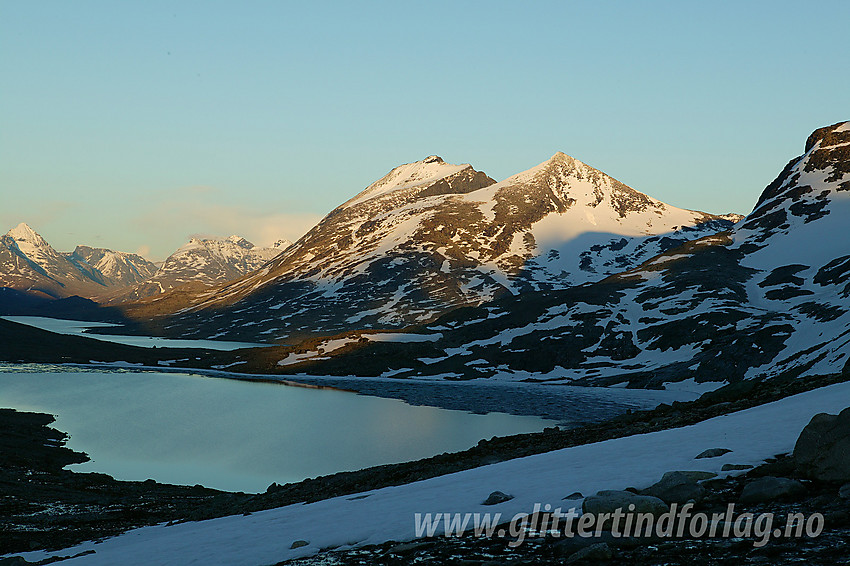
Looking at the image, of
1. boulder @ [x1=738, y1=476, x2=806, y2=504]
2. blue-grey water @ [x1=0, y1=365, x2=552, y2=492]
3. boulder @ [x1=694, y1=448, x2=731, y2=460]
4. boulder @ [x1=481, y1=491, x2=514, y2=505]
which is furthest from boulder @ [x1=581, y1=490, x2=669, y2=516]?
blue-grey water @ [x1=0, y1=365, x2=552, y2=492]

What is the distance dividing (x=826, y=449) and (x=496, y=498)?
8.04 metres

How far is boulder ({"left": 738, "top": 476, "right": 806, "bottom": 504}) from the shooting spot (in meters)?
14.8

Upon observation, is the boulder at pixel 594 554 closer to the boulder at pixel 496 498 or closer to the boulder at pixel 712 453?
the boulder at pixel 496 498

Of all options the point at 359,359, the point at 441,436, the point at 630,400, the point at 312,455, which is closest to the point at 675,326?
the point at 630,400

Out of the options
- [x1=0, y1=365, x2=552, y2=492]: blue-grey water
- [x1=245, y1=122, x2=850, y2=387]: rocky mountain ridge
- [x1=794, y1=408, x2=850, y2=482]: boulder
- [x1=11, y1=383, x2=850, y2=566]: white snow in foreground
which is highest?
[x1=245, y1=122, x2=850, y2=387]: rocky mountain ridge

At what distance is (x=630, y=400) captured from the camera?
112750mm

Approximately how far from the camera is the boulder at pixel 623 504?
14.6m

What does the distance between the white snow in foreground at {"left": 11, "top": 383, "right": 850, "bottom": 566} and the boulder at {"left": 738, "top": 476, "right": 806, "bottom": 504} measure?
9.24ft

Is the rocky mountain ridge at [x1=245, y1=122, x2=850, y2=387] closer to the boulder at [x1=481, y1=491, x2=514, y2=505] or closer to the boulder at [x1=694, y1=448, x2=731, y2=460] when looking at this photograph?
the boulder at [x1=694, y1=448, x2=731, y2=460]

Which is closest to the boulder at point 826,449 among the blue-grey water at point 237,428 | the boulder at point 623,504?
the boulder at point 623,504

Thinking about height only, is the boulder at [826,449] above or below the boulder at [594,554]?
above

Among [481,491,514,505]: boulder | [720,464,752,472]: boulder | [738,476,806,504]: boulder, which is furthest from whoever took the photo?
[481,491,514,505]: boulder

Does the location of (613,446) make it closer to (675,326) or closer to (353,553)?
(353,553)

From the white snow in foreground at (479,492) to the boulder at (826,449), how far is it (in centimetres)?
230
